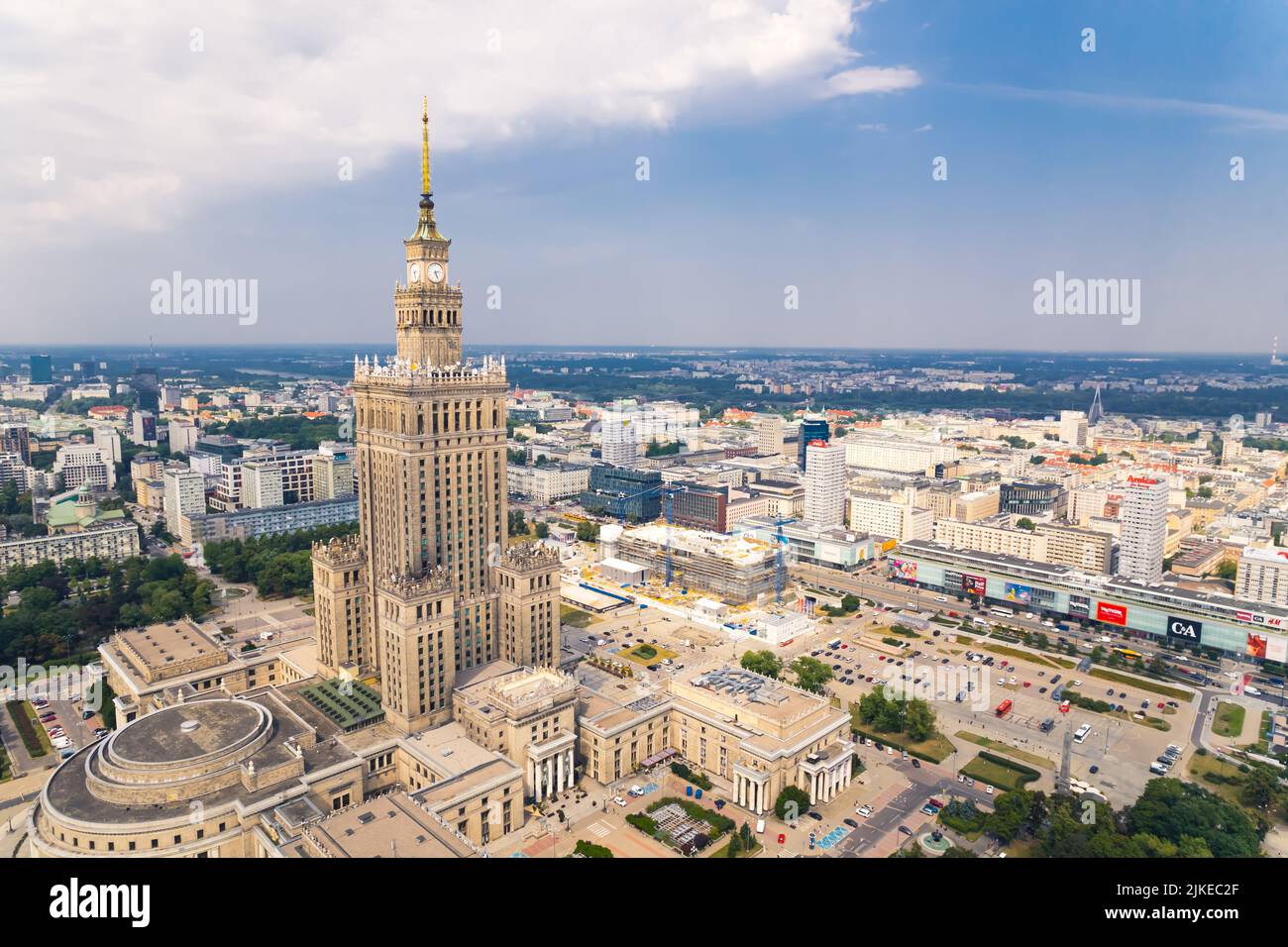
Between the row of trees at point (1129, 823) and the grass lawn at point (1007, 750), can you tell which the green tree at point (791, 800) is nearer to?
the row of trees at point (1129, 823)

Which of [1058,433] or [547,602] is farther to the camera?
[1058,433]

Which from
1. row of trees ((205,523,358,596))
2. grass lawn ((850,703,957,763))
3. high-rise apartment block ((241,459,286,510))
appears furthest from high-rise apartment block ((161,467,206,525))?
grass lawn ((850,703,957,763))

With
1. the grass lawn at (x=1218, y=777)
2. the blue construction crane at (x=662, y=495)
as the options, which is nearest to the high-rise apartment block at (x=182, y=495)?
the blue construction crane at (x=662, y=495)

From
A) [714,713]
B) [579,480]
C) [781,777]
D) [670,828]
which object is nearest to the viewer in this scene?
[670,828]

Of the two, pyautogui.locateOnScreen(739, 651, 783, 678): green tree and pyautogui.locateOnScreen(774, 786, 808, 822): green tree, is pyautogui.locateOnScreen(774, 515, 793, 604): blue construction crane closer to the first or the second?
pyautogui.locateOnScreen(739, 651, 783, 678): green tree

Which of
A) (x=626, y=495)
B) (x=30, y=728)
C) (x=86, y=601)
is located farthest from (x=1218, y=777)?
(x=86, y=601)
